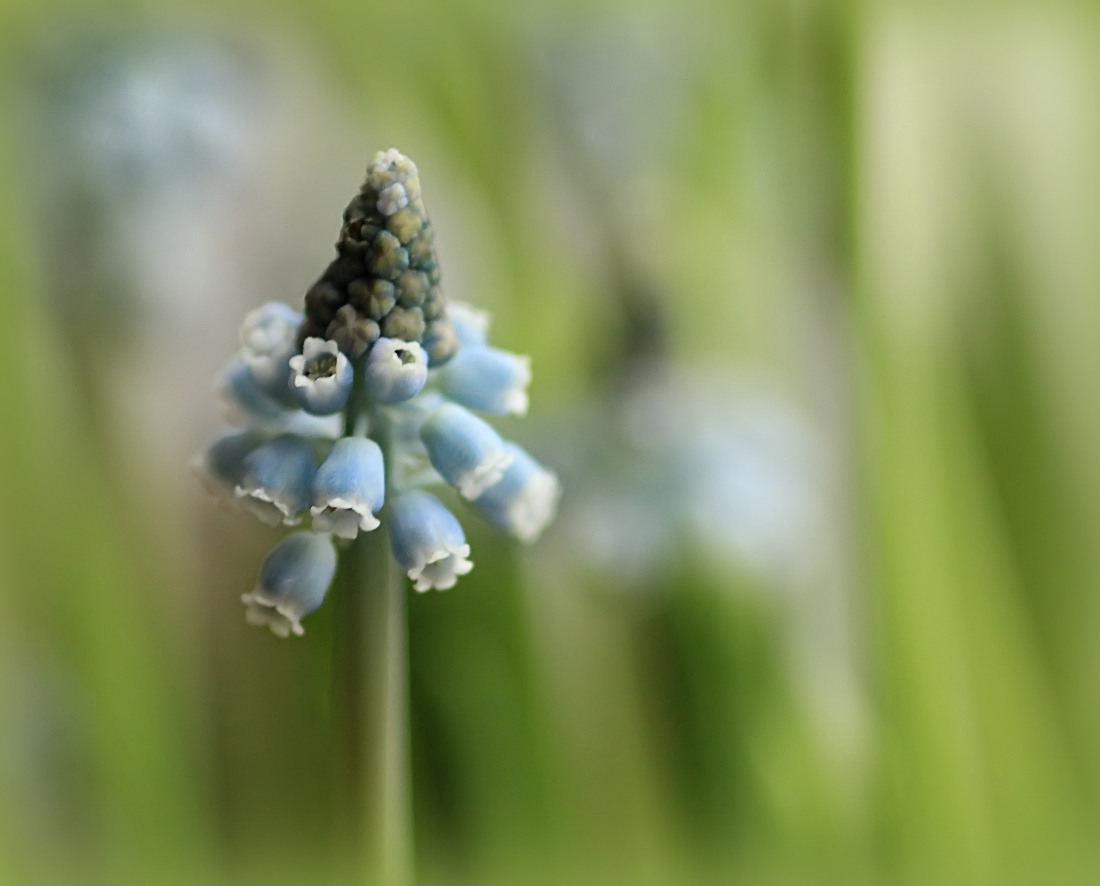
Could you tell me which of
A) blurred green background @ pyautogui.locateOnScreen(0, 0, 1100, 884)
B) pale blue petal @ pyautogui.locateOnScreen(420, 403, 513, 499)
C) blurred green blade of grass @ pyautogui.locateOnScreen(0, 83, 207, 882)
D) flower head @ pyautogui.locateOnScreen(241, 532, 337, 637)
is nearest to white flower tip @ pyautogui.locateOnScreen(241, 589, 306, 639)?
flower head @ pyautogui.locateOnScreen(241, 532, 337, 637)

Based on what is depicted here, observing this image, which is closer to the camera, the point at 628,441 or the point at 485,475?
the point at 485,475

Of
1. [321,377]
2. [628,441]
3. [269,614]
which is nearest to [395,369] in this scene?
[321,377]

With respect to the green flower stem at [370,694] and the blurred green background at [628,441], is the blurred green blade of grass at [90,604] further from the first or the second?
the green flower stem at [370,694]

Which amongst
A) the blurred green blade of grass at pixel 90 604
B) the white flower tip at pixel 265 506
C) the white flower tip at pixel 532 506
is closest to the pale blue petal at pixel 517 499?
the white flower tip at pixel 532 506

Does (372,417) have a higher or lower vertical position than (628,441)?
lower

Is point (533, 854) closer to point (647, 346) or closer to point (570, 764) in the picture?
point (570, 764)

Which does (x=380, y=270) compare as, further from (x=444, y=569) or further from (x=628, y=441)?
(x=628, y=441)

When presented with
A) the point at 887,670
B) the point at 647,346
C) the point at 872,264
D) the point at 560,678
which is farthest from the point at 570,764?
the point at 872,264
